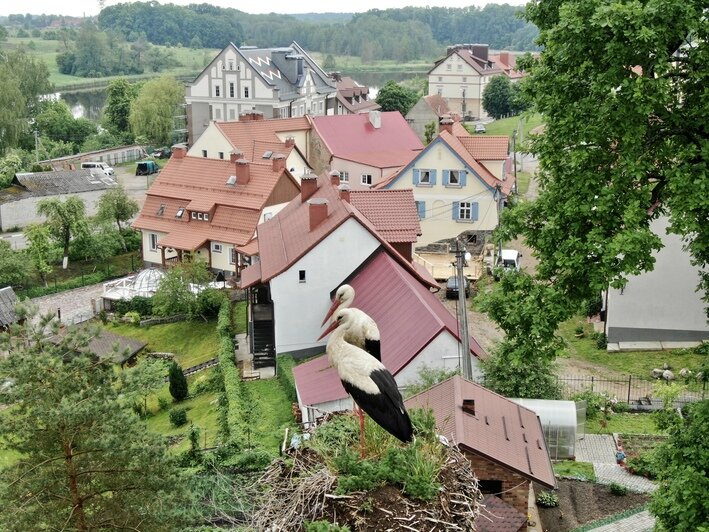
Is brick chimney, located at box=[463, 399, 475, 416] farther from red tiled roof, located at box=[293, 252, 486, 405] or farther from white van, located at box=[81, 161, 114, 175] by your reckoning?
white van, located at box=[81, 161, 114, 175]

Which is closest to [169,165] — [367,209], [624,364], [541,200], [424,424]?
[367,209]

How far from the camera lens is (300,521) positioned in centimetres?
1121

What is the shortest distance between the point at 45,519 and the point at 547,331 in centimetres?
940

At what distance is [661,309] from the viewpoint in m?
31.2

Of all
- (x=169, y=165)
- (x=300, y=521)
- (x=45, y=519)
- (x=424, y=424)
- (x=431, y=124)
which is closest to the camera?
(x=300, y=521)

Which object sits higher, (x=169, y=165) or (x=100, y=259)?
(x=169, y=165)

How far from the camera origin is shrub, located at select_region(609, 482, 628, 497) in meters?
21.8

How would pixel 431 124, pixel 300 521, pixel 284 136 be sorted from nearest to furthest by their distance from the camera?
pixel 300 521
pixel 284 136
pixel 431 124

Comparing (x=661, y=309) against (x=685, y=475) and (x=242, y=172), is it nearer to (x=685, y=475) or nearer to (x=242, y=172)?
(x=685, y=475)

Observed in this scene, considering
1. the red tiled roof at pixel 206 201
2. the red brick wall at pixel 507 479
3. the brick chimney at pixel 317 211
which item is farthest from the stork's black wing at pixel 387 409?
the red tiled roof at pixel 206 201

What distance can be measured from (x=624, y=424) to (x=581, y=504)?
5.23 meters

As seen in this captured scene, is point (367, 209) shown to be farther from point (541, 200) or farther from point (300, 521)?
point (300, 521)

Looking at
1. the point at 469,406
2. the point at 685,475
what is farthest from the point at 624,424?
the point at 685,475

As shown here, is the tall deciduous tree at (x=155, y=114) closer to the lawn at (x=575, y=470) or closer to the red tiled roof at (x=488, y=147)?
the red tiled roof at (x=488, y=147)
